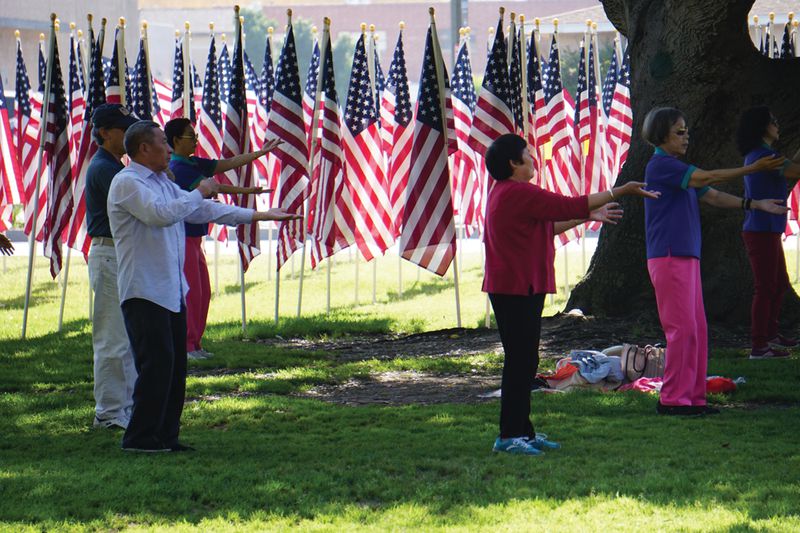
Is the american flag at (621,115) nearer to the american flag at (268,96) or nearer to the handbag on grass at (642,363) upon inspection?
the american flag at (268,96)

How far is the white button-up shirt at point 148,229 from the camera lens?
746 centimetres

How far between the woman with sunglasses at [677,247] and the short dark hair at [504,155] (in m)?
1.45

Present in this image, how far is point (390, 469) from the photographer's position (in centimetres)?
725

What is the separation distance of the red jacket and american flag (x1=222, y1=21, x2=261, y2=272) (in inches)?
279

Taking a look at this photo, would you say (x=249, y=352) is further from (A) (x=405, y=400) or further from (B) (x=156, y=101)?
(B) (x=156, y=101)

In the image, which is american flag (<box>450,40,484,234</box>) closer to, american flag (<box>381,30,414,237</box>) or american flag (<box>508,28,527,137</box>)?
american flag (<box>381,30,414,237</box>)

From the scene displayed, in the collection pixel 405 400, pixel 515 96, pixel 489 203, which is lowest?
pixel 405 400

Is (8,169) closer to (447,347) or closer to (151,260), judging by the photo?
(447,347)

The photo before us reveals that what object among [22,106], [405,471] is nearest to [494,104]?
[405,471]

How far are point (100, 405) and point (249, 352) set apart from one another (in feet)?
13.3

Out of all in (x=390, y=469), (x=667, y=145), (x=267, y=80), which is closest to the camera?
(x=390, y=469)

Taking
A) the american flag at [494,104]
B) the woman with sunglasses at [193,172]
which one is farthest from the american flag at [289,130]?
the woman with sunglasses at [193,172]

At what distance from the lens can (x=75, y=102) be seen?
16047 millimetres

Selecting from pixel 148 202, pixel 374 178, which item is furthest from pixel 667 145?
pixel 374 178
